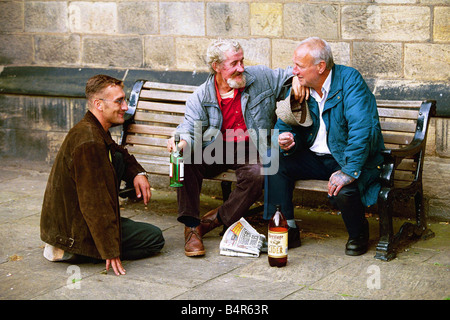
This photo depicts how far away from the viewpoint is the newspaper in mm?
5113

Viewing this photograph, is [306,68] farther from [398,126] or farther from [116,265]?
[116,265]

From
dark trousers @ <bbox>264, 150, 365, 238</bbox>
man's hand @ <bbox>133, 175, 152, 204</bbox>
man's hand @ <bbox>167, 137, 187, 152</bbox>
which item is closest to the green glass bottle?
man's hand @ <bbox>167, 137, 187, 152</bbox>

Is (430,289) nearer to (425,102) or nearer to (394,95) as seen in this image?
(425,102)

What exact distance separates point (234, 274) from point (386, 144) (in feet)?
6.14

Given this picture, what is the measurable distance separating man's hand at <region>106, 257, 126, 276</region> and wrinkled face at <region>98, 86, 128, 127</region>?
979mm

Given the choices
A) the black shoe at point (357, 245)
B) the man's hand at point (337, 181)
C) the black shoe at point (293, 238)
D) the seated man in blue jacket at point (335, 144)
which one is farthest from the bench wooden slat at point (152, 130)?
the black shoe at point (357, 245)

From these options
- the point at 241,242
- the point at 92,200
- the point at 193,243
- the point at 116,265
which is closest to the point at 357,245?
the point at 241,242

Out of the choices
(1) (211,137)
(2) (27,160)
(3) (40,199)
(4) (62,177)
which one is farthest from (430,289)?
(2) (27,160)

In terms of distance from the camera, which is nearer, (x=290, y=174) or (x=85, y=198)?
(x=85, y=198)

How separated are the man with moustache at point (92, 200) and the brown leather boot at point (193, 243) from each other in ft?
0.83

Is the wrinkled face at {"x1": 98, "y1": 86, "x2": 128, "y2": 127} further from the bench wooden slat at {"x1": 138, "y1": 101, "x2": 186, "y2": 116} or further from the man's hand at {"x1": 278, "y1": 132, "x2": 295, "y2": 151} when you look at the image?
the bench wooden slat at {"x1": 138, "y1": 101, "x2": 186, "y2": 116}

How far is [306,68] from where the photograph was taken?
17.0 feet

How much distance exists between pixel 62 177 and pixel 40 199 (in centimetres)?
226

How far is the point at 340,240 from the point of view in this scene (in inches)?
217
